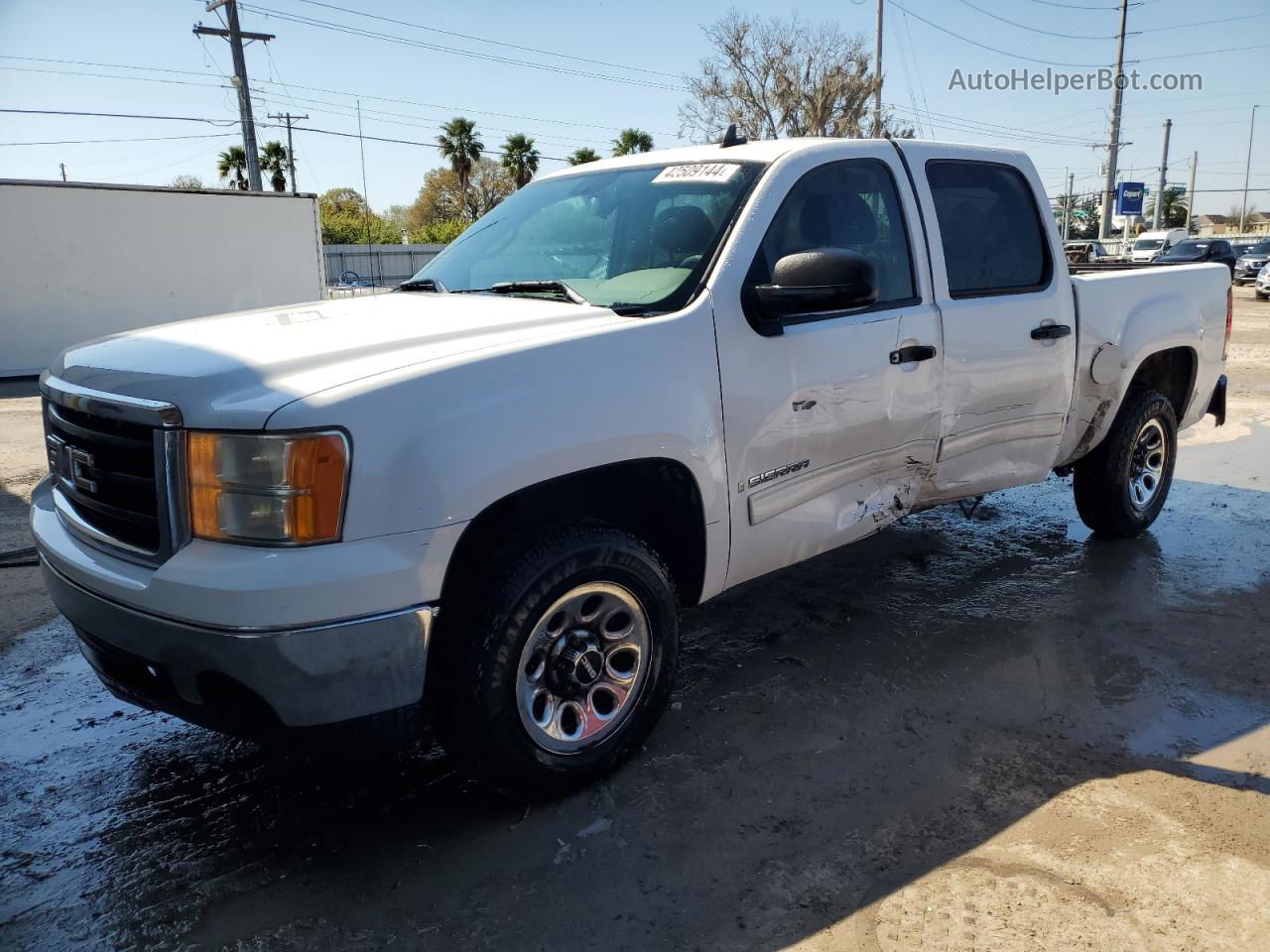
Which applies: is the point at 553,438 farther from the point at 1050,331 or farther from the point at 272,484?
the point at 1050,331

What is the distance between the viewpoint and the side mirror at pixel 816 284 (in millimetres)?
3037

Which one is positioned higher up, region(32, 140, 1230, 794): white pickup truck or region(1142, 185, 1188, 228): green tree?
region(1142, 185, 1188, 228): green tree

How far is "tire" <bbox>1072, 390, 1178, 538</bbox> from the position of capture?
5.14 metres

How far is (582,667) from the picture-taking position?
289 cm

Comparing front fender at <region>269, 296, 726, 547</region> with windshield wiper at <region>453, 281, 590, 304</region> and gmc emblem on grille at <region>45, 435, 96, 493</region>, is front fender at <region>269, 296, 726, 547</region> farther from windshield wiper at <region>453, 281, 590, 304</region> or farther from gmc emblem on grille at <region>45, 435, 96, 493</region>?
gmc emblem on grille at <region>45, 435, 96, 493</region>

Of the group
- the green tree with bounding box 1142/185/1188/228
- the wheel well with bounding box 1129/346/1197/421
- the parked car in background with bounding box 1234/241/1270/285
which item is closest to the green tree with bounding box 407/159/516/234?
the parked car in background with bounding box 1234/241/1270/285

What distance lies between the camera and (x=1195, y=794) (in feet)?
9.84

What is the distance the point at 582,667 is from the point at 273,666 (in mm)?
932

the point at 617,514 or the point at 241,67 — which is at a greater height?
the point at 241,67

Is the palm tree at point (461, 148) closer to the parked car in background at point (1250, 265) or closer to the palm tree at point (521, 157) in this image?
the palm tree at point (521, 157)

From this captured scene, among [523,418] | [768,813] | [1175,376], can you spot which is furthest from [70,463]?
[1175,376]

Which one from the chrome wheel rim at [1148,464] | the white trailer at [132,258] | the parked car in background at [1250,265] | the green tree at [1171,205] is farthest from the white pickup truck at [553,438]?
the green tree at [1171,205]

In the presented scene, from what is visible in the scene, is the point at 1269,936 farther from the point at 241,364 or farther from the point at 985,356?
the point at 241,364

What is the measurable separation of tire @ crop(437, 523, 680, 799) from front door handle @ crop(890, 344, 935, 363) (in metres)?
1.29
